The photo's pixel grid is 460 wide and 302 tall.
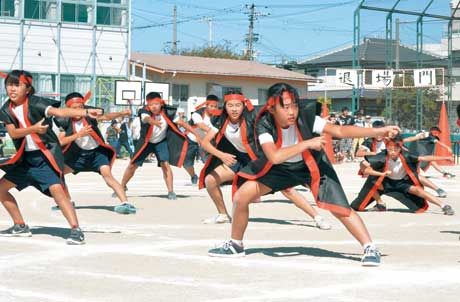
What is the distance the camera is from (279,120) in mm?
7988

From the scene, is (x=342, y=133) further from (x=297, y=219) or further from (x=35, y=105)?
(x=297, y=219)

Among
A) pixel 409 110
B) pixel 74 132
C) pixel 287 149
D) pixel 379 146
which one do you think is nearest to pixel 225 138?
pixel 74 132

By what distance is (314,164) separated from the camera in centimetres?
805

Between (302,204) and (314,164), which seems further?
(302,204)

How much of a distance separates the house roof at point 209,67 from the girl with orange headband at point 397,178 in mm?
36395

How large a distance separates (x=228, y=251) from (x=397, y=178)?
563 centimetres

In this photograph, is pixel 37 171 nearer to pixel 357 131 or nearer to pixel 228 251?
pixel 228 251

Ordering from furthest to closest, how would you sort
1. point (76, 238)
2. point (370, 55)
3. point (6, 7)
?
1. point (370, 55)
2. point (6, 7)
3. point (76, 238)

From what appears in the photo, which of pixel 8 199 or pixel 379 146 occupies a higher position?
pixel 379 146

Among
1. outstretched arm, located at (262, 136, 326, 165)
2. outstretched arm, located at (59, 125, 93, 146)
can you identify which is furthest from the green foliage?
outstretched arm, located at (262, 136, 326, 165)

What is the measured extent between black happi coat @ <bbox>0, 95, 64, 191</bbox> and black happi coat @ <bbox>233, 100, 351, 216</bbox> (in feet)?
7.89

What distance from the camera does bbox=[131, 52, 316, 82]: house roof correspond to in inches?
1998

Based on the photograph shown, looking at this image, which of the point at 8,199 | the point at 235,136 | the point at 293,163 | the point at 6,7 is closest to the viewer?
the point at 293,163

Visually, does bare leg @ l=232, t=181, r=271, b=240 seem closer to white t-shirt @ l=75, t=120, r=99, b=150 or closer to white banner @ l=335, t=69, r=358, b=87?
white t-shirt @ l=75, t=120, r=99, b=150
